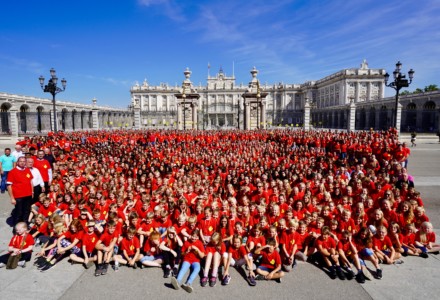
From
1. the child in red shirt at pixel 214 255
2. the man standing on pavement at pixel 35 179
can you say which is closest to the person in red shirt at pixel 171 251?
the child in red shirt at pixel 214 255

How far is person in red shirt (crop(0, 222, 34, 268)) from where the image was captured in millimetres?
5496

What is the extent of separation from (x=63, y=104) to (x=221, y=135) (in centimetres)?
4950

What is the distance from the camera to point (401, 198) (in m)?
6.98

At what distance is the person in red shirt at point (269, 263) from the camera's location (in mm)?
5238

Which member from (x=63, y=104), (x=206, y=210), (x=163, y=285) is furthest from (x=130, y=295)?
(x=63, y=104)

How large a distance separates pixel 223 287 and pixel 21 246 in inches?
171

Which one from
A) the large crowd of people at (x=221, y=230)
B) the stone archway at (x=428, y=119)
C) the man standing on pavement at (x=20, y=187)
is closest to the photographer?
the large crowd of people at (x=221, y=230)

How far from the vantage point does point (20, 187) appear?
7102mm

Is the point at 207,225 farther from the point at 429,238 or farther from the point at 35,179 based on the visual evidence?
the point at 35,179

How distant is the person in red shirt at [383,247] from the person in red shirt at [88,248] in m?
6.12

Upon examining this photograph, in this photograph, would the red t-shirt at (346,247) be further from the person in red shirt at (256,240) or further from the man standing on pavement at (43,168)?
the man standing on pavement at (43,168)

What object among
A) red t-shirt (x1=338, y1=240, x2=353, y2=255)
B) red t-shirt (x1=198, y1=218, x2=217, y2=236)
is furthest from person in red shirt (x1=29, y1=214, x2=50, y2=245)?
red t-shirt (x1=338, y1=240, x2=353, y2=255)

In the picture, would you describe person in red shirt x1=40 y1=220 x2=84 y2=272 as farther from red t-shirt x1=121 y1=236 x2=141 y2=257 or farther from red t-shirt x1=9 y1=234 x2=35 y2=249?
red t-shirt x1=121 y1=236 x2=141 y2=257

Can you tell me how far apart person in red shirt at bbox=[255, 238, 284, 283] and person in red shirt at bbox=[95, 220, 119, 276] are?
311 centimetres
